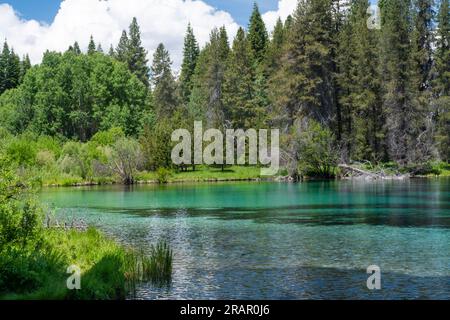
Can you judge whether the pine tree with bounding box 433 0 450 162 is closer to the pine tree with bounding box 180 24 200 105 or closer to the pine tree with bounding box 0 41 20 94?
the pine tree with bounding box 180 24 200 105

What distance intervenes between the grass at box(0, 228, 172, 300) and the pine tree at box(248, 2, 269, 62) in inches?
3377

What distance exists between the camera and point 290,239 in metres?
23.9

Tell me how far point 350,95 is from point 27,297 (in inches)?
2565

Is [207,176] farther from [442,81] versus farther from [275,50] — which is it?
[442,81]

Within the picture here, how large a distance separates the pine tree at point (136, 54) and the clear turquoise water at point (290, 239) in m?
74.2

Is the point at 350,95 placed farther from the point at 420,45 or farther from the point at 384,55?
the point at 420,45

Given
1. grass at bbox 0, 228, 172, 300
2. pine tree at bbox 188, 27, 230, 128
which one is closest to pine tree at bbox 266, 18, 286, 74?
pine tree at bbox 188, 27, 230, 128

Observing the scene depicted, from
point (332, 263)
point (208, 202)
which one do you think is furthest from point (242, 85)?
point (332, 263)

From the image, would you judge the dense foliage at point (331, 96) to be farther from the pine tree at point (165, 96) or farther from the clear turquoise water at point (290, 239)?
the clear turquoise water at point (290, 239)

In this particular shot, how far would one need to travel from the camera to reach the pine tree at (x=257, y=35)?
102 metres

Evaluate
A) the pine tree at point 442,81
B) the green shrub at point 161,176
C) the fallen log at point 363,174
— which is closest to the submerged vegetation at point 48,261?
the green shrub at point 161,176

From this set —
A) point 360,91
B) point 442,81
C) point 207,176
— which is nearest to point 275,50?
point 360,91

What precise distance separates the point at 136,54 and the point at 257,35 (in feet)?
88.2

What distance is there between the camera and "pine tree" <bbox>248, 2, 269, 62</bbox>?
10250cm
